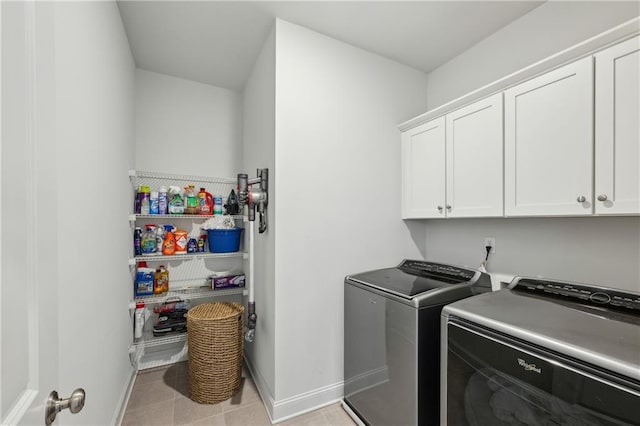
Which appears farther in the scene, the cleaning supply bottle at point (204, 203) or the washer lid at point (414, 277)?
the cleaning supply bottle at point (204, 203)

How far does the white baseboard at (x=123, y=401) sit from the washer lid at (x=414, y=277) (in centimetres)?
163

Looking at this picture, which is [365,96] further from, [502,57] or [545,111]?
[545,111]

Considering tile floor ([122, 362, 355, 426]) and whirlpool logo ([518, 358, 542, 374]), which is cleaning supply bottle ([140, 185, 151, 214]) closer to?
tile floor ([122, 362, 355, 426])

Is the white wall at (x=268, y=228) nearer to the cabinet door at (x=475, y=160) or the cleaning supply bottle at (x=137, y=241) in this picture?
the cleaning supply bottle at (x=137, y=241)

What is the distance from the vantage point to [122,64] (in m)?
1.82

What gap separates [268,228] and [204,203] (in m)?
0.92

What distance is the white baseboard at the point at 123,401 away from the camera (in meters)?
1.61

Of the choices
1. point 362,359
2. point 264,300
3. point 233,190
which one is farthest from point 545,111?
point 233,190

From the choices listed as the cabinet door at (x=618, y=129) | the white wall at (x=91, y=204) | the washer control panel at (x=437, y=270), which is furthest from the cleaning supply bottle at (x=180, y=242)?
the cabinet door at (x=618, y=129)

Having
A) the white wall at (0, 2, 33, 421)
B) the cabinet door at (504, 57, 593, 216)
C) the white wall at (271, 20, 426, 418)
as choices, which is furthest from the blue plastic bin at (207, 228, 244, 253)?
the cabinet door at (504, 57, 593, 216)

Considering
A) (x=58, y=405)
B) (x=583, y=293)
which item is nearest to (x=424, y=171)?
(x=583, y=293)

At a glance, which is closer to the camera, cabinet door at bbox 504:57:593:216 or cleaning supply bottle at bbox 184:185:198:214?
cabinet door at bbox 504:57:593:216

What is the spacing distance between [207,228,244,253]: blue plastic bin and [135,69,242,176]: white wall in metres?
0.63

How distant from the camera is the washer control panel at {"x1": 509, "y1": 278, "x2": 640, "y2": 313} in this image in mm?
1117
